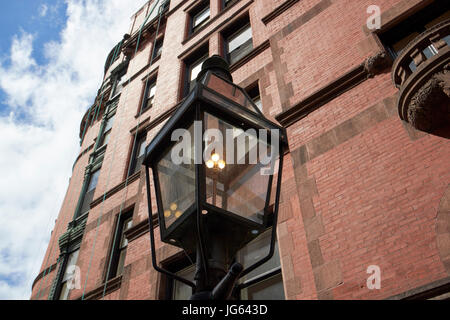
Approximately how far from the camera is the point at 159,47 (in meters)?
17.3

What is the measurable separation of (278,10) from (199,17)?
21.8 feet

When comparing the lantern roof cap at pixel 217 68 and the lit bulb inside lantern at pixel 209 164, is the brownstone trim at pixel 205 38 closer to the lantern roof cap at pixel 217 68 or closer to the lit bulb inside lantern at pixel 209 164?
the lantern roof cap at pixel 217 68

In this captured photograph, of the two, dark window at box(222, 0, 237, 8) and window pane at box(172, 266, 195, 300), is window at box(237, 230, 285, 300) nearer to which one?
window pane at box(172, 266, 195, 300)

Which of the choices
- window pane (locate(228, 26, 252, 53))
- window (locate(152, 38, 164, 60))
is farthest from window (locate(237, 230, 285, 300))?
window (locate(152, 38, 164, 60))

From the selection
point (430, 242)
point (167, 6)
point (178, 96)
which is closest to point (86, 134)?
point (167, 6)

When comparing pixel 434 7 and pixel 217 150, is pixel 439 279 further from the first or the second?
pixel 434 7

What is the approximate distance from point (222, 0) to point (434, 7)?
975 centimetres

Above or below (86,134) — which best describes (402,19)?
below

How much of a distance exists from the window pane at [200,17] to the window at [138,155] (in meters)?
5.73

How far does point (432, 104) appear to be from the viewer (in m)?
4.56

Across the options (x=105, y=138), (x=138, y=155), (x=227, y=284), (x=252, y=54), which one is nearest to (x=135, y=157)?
(x=138, y=155)

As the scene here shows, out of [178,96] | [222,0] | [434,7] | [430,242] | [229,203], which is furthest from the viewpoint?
[222,0]

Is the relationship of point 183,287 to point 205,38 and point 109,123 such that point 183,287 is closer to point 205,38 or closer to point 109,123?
point 205,38

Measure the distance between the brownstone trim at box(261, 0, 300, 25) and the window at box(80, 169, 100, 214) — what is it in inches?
371
